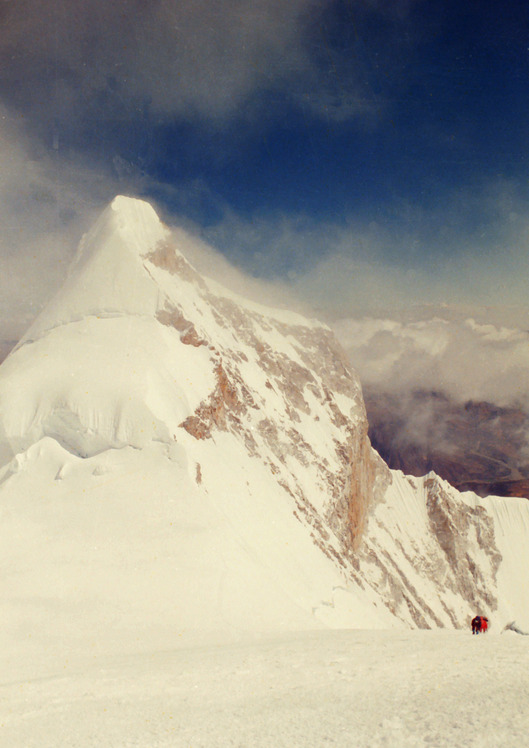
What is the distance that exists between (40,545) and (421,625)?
6552cm

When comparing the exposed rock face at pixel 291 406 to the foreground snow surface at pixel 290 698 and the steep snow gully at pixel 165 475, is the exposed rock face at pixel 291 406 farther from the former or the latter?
the foreground snow surface at pixel 290 698

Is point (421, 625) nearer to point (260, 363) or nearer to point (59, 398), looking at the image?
point (260, 363)

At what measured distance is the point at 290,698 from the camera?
9008 millimetres

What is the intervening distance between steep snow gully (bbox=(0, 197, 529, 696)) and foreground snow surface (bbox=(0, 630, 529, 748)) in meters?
4.80

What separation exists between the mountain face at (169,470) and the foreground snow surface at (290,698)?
20.0 ft

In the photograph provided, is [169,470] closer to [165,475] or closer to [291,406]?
[165,475]

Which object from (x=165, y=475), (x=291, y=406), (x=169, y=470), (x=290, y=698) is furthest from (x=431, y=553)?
(x=290, y=698)

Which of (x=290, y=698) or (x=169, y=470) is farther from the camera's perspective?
(x=169, y=470)

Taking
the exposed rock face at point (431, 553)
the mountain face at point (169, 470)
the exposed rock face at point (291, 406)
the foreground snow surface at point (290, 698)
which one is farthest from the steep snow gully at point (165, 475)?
the foreground snow surface at point (290, 698)

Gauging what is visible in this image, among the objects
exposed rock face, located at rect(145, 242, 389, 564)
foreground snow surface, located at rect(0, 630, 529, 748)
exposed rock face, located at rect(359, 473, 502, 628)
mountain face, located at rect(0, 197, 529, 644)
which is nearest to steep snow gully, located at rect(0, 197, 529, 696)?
mountain face, located at rect(0, 197, 529, 644)

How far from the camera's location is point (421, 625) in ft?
236

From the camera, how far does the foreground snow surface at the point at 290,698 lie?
292 inches

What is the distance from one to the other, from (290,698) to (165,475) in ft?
69.6

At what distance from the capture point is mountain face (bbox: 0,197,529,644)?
20.6m
